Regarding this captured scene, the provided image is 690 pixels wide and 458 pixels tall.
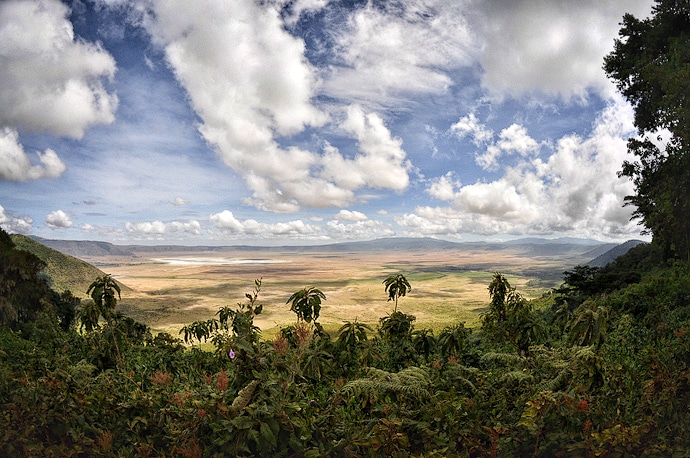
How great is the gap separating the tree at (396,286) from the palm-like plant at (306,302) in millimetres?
1493

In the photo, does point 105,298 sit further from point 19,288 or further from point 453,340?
point 19,288

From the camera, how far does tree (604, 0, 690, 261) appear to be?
39.6 ft

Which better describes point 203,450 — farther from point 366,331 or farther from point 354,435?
point 366,331

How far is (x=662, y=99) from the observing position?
517 inches

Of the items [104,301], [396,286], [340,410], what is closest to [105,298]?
[104,301]

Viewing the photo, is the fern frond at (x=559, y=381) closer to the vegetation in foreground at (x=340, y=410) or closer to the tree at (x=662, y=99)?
the vegetation in foreground at (x=340, y=410)

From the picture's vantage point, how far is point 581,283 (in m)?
22.7

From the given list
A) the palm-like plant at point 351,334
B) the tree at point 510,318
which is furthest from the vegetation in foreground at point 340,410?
the tree at point 510,318

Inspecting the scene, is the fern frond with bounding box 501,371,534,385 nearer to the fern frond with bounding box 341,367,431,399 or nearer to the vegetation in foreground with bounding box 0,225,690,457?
the vegetation in foreground with bounding box 0,225,690,457

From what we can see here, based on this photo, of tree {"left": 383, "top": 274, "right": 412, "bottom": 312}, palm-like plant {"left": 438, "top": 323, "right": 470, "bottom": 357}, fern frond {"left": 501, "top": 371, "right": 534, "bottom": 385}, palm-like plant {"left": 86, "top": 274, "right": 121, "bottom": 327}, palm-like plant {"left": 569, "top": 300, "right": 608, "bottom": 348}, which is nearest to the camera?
fern frond {"left": 501, "top": 371, "right": 534, "bottom": 385}

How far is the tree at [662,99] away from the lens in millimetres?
12070

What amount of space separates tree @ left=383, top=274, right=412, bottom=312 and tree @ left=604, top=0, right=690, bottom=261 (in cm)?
1155

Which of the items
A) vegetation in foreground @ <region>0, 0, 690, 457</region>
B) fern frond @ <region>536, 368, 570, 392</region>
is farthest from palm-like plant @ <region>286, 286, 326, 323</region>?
fern frond @ <region>536, 368, 570, 392</region>

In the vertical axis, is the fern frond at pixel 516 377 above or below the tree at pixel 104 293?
below
